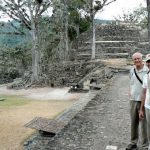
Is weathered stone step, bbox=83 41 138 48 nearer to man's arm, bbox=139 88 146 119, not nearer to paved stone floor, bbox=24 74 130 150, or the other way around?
paved stone floor, bbox=24 74 130 150

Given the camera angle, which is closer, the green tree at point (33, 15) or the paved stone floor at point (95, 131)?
the paved stone floor at point (95, 131)

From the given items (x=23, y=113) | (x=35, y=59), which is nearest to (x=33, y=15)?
(x=35, y=59)

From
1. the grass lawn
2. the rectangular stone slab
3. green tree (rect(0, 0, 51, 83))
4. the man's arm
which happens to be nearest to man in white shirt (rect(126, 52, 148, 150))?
the man's arm

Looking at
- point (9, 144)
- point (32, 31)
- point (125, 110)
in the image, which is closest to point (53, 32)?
point (32, 31)

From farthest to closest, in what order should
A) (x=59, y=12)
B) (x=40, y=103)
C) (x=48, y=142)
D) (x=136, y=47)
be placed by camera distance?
(x=136, y=47) → (x=59, y=12) → (x=40, y=103) → (x=48, y=142)

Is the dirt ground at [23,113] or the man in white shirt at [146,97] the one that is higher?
the man in white shirt at [146,97]

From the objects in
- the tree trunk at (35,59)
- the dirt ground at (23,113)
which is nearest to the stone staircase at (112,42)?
the tree trunk at (35,59)

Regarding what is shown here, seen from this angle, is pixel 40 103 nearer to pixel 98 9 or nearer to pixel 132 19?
pixel 98 9

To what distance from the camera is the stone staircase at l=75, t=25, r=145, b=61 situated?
32.2m

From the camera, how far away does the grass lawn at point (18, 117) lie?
9.29 metres

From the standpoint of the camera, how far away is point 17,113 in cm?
1338

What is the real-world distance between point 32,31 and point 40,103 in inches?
388

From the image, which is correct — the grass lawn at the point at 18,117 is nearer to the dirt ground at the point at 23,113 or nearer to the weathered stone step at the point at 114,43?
the dirt ground at the point at 23,113

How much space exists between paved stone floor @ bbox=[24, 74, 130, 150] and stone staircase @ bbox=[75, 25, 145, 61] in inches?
768
